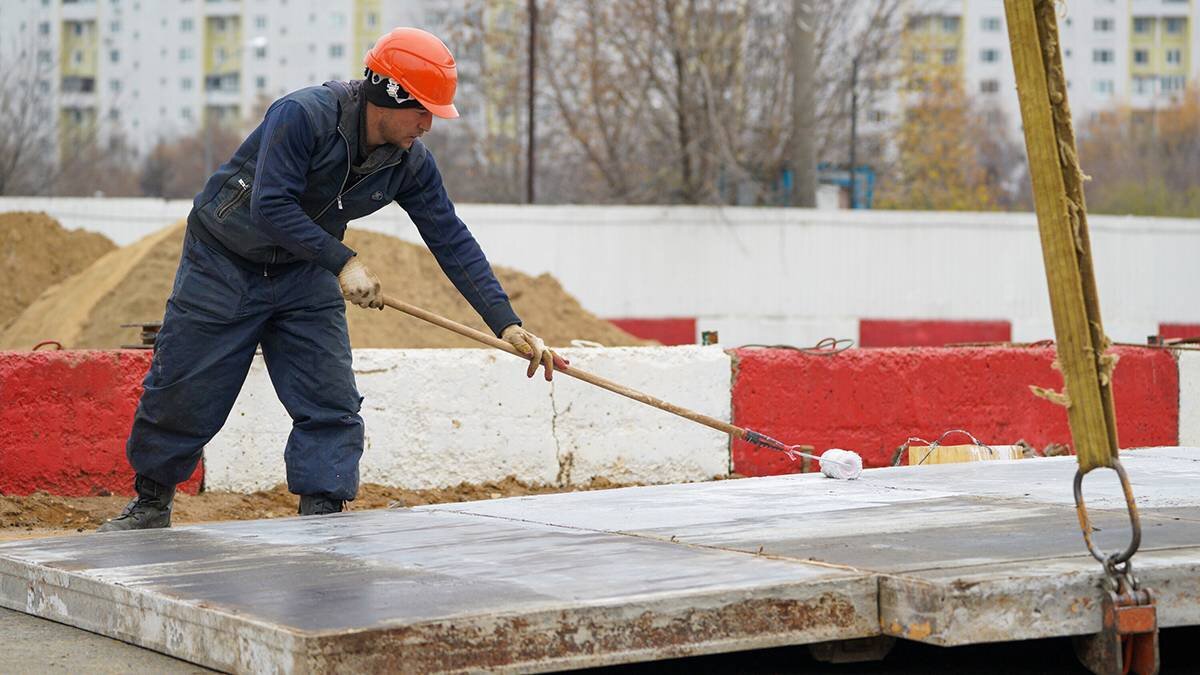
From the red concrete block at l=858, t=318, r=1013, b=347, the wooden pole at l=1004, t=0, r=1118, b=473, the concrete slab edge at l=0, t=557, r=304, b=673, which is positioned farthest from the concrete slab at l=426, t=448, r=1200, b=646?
the red concrete block at l=858, t=318, r=1013, b=347

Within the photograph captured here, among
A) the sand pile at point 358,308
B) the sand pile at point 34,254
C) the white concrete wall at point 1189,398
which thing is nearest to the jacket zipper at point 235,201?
the white concrete wall at point 1189,398

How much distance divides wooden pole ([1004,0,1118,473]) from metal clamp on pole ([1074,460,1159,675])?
157 mm

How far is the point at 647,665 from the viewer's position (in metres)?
4.53

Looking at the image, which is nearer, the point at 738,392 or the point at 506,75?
the point at 738,392

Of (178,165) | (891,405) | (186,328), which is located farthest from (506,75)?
(178,165)

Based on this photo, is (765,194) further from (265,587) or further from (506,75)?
(265,587)

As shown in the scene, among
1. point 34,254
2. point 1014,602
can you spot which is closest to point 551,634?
point 1014,602

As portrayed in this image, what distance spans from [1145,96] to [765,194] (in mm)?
76894

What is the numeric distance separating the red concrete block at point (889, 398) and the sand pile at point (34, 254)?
35.8 ft

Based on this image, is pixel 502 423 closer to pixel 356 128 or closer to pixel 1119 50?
pixel 356 128

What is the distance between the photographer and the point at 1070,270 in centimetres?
395

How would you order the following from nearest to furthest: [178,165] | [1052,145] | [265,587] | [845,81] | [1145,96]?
[1052,145] → [265,587] → [845,81] → [178,165] → [1145,96]

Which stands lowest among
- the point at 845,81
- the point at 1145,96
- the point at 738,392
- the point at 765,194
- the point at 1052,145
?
the point at 738,392

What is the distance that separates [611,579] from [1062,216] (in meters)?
1.39
